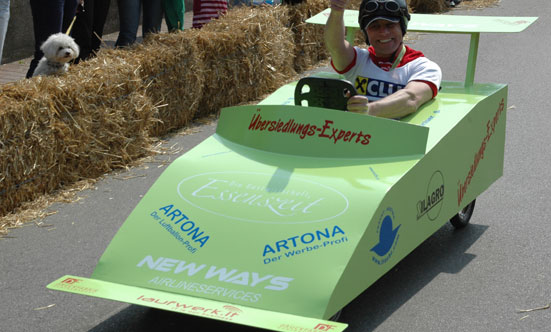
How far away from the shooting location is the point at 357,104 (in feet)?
14.4

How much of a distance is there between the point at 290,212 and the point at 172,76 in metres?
3.97

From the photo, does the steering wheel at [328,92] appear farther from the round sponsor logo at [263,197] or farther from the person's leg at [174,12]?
the person's leg at [174,12]

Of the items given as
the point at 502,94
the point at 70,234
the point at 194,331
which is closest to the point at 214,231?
the point at 194,331

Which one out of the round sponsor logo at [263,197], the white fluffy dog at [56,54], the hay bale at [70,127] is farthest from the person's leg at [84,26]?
the round sponsor logo at [263,197]

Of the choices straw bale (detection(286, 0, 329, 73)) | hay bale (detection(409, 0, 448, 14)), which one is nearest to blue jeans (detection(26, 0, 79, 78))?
straw bale (detection(286, 0, 329, 73))

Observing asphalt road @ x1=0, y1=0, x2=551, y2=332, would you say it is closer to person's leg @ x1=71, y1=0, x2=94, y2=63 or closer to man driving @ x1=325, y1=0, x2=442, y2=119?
man driving @ x1=325, y1=0, x2=442, y2=119

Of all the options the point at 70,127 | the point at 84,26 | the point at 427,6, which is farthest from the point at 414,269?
the point at 427,6

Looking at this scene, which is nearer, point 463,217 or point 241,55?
point 463,217

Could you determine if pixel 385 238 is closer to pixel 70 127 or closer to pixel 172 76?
pixel 70 127

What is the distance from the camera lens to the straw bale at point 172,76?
7.36 metres

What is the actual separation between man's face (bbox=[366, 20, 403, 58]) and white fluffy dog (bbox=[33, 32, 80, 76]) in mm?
2771

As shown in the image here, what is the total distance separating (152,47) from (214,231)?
13.0ft

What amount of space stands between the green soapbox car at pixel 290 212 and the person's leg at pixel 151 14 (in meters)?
4.16

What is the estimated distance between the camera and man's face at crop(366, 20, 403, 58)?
494cm
